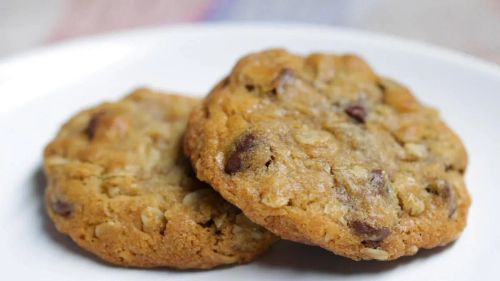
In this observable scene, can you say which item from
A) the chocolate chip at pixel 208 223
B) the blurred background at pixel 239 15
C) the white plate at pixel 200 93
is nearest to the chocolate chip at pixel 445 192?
the white plate at pixel 200 93

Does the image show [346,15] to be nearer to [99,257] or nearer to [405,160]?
[405,160]

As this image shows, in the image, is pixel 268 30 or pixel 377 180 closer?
pixel 377 180

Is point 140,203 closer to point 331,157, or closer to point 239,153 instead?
point 239,153

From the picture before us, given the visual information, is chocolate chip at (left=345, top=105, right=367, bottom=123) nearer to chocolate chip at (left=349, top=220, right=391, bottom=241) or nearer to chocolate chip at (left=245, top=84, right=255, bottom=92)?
chocolate chip at (left=245, top=84, right=255, bottom=92)

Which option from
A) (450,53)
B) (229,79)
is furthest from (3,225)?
(450,53)

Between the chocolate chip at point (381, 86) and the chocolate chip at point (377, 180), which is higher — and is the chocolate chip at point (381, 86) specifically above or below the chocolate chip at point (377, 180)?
above

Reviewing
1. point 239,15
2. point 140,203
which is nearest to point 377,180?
point 140,203

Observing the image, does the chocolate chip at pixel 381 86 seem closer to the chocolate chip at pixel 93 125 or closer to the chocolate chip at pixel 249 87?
the chocolate chip at pixel 249 87
